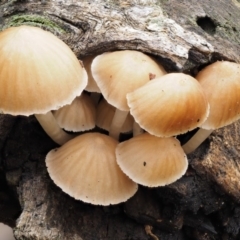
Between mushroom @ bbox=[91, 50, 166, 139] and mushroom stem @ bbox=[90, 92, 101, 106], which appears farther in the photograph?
mushroom stem @ bbox=[90, 92, 101, 106]

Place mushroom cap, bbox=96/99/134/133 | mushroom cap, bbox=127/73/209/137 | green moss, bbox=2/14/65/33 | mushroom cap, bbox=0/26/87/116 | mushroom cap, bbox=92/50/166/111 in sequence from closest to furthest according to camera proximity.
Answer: mushroom cap, bbox=0/26/87/116, mushroom cap, bbox=127/73/209/137, mushroom cap, bbox=92/50/166/111, mushroom cap, bbox=96/99/134/133, green moss, bbox=2/14/65/33

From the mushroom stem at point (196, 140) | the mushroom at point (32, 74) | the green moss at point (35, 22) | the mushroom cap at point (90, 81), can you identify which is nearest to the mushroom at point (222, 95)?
the mushroom stem at point (196, 140)

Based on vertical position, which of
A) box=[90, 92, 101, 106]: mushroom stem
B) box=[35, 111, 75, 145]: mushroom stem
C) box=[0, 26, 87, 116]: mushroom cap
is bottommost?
box=[35, 111, 75, 145]: mushroom stem

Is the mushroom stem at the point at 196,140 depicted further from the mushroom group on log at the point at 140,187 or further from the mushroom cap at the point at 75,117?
the mushroom cap at the point at 75,117

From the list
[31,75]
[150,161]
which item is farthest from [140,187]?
[31,75]

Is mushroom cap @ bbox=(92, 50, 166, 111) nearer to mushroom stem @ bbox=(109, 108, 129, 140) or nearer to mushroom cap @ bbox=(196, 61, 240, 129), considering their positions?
mushroom stem @ bbox=(109, 108, 129, 140)

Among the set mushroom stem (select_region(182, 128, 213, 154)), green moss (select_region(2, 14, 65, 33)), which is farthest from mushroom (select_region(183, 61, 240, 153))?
green moss (select_region(2, 14, 65, 33))

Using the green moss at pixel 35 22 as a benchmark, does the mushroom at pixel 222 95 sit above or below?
above

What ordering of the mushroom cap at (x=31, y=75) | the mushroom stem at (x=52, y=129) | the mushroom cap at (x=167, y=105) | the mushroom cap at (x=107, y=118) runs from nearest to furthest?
the mushroom cap at (x=31, y=75)
the mushroom cap at (x=167, y=105)
the mushroom stem at (x=52, y=129)
the mushroom cap at (x=107, y=118)
